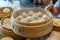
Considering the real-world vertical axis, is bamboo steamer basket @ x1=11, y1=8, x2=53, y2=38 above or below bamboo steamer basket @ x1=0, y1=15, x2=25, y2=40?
above

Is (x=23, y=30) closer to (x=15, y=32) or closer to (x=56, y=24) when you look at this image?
(x=15, y=32)

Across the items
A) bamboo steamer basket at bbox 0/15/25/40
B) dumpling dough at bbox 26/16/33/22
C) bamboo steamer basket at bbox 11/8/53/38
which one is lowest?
bamboo steamer basket at bbox 0/15/25/40

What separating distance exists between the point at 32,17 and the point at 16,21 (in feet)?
0.32

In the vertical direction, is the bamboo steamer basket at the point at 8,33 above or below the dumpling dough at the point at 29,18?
below

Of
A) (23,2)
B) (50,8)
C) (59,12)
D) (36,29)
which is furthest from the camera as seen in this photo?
(23,2)

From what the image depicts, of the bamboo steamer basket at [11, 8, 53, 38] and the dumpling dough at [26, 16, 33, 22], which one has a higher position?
the dumpling dough at [26, 16, 33, 22]

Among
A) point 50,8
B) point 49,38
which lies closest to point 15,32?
point 49,38

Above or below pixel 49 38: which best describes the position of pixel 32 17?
above

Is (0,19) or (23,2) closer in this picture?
(0,19)

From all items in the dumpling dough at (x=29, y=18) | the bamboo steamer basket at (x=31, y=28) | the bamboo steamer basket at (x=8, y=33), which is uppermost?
the dumpling dough at (x=29, y=18)

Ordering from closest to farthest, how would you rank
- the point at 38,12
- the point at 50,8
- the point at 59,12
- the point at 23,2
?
the point at 38,12, the point at 50,8, the point at 59,12, the point at 23,2

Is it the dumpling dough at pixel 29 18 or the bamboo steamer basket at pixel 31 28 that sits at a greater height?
the dumpling dough at pixel 29 18

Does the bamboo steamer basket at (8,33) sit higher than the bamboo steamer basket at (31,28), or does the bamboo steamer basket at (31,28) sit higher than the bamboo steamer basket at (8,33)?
the bamboo steamer basket at (31,28)

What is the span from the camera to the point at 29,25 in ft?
2.04
